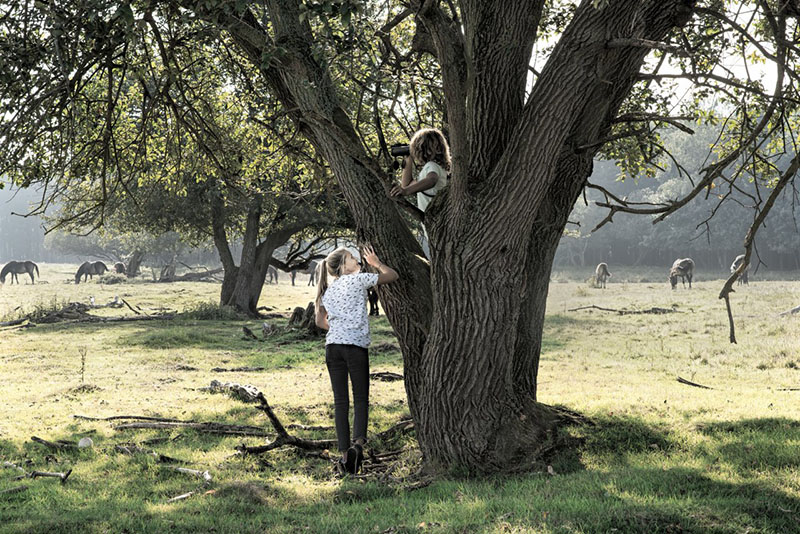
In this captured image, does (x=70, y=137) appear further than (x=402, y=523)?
Yes

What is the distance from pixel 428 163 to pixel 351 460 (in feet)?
9.34

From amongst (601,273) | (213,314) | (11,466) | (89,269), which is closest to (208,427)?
(11,466)

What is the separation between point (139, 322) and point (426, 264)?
19331mm

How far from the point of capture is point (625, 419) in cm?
754

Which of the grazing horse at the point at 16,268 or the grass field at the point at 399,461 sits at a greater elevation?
the grazing horse at the point at 16,268

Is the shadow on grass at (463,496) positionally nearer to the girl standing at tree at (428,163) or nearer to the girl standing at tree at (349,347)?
the girl standing at tree at (349,347)

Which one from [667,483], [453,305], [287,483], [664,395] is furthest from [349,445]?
[664,395]

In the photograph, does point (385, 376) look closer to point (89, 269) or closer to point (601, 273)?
point (601, 273)

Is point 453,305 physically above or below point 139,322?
above

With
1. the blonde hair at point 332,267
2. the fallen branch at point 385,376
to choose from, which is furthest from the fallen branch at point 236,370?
the blonde hair at point 332,267

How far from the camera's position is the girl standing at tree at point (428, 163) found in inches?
236

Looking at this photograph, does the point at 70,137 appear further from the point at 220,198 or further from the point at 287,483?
the point at 220,198

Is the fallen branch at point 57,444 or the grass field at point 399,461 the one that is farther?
the fallen branch at point 57,444

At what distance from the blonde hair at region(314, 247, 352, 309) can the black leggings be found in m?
0.57
